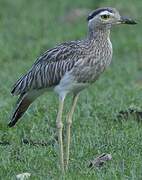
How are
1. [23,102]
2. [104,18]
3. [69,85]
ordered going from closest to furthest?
1. [69,85]
2. [104,18]
3. [23,102]

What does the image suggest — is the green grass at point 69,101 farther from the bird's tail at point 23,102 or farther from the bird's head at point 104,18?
the bird's head at point 104,18

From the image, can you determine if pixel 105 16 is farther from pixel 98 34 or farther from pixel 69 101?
pixel 69 101

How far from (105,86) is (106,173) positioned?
466 centimetres

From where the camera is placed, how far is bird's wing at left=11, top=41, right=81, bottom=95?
24.9 ft

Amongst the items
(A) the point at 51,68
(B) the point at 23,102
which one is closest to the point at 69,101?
(B) the point at 23,102

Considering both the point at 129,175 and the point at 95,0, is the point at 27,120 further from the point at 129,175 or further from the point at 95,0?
the point at 95,0

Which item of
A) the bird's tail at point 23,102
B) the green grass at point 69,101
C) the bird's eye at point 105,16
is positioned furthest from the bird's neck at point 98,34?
the green grass at point 69,101

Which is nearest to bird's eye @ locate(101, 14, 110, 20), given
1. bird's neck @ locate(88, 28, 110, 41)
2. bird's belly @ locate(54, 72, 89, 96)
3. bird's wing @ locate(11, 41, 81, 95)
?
bird's neck @ locate(88, 28, 110, 41)

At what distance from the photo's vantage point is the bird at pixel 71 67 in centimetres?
749

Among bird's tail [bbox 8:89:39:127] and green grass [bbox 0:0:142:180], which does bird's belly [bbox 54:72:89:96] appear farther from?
green grass [bbox 0:0:142:180]

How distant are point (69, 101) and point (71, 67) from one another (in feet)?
9.78

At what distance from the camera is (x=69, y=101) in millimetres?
10469

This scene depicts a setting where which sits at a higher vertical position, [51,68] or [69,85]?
[51,68]

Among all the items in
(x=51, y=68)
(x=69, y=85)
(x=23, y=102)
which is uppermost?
(x=51, y=68)
